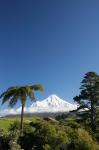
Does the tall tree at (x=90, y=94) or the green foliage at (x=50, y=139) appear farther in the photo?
the tall tree at (x=90, y=94)

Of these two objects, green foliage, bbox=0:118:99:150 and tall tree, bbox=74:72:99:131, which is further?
tall tree, bbox=74:72:99:131

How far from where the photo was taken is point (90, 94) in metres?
45.9

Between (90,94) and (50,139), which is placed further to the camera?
(90,94)

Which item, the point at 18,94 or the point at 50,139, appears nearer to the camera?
the point at 50,139

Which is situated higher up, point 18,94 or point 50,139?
point 18,94

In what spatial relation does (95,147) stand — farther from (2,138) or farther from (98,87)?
(98,87)

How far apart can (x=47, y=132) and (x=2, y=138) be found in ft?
17.7

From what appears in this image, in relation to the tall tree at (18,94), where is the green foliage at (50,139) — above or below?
below

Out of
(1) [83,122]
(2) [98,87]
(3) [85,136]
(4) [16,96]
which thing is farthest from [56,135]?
(2) [98,87]

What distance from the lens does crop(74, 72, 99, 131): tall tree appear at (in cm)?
4522

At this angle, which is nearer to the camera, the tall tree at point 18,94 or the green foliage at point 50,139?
the green foliage at point 50,139

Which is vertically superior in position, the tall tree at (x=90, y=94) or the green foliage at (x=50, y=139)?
the tall tree at (x=90, y=94)

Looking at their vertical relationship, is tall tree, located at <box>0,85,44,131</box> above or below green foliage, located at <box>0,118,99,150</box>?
above

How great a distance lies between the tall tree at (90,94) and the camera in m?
45.2
